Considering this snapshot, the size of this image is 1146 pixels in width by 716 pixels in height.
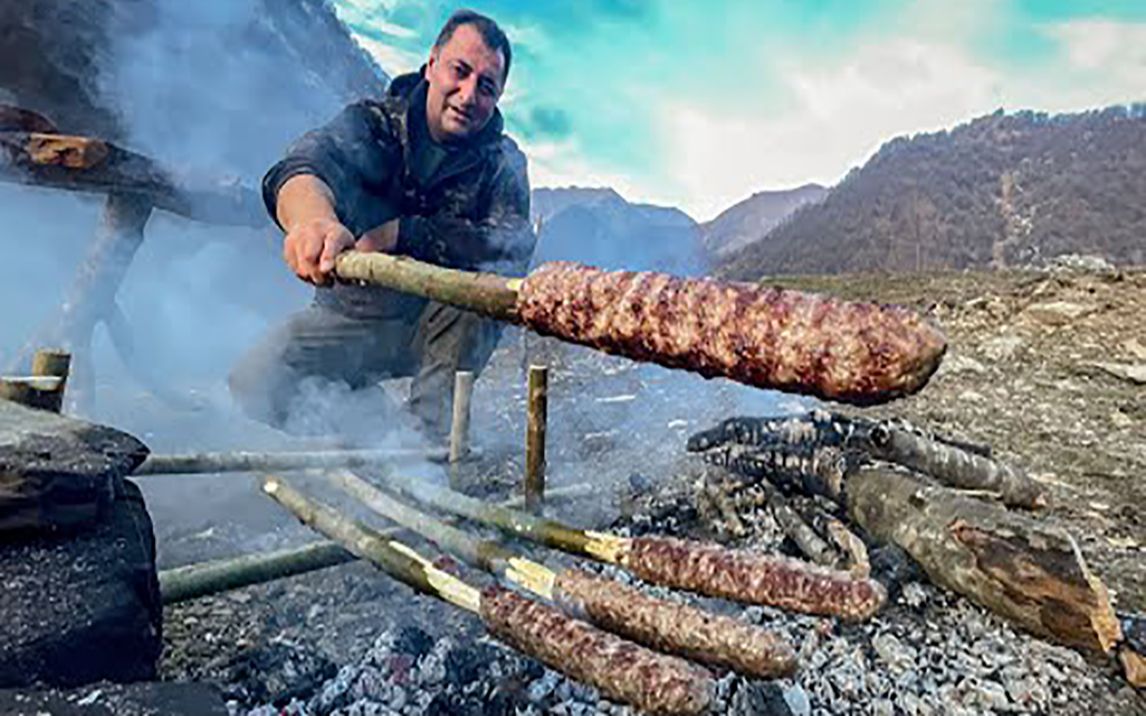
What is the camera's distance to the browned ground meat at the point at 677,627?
216 centimetres

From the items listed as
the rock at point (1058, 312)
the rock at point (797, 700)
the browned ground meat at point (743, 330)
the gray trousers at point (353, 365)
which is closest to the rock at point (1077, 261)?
the rock at point (1058, 312)

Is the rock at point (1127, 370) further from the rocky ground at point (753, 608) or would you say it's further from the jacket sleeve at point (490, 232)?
the jacket sleeve at point (490, 232)

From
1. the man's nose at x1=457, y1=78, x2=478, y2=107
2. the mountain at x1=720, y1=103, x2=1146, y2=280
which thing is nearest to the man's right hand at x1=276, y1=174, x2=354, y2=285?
the man's nose at x1=457, y1=78, x2=478, y2=107

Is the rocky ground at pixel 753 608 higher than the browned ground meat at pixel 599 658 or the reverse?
the reverse

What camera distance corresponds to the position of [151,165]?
513cm

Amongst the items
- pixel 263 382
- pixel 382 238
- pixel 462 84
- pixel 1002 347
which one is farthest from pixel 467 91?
pixel 1002 347

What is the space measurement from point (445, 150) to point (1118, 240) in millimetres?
25100

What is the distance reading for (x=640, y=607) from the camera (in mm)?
2418

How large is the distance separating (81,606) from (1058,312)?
42.4ft

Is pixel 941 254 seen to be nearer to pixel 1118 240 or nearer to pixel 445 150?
pixel 1118 240

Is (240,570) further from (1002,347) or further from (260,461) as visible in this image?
(1002,347)

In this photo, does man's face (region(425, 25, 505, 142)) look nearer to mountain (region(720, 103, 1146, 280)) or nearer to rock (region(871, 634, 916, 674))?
rock (region(871, 634, 916, 674))

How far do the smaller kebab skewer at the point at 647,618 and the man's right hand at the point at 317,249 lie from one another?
1.41 meters

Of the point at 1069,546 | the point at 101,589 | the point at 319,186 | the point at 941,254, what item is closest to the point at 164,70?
the point at 319,186
